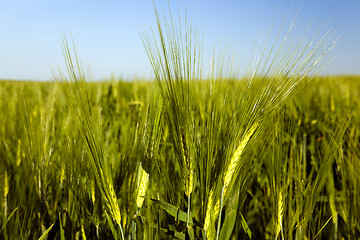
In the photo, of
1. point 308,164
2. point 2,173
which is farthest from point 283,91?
point 308,164

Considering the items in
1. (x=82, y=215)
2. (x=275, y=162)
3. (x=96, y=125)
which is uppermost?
(x=96, y=125)

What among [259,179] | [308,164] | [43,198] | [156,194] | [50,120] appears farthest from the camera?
[308,164]

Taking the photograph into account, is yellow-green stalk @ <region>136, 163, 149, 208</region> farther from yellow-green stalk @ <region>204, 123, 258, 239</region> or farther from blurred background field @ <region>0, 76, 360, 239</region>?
yellow-green stalk @ <region>204, 123, 258, 239</region>

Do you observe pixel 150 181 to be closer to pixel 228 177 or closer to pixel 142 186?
pixel 142 186

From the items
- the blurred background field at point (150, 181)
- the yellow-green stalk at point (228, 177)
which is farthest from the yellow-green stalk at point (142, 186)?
the yellow-green stalk at point (228, 177)

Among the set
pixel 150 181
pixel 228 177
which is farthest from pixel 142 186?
pixel 228 177

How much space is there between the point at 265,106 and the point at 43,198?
0.71 metres

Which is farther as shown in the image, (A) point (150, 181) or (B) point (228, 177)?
(A) point (150, 181)

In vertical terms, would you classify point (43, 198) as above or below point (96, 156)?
below

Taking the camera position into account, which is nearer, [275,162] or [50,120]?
[275,162]

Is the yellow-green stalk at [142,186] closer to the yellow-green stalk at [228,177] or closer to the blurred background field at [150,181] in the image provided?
the blurred background field at [150,181]

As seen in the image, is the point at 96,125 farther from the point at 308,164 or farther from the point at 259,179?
the point at 308,164

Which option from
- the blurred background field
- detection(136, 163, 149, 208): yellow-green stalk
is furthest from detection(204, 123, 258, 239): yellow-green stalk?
detection(136, 163, 149, 208): yellow-green stalk

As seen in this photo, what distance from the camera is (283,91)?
58cm
